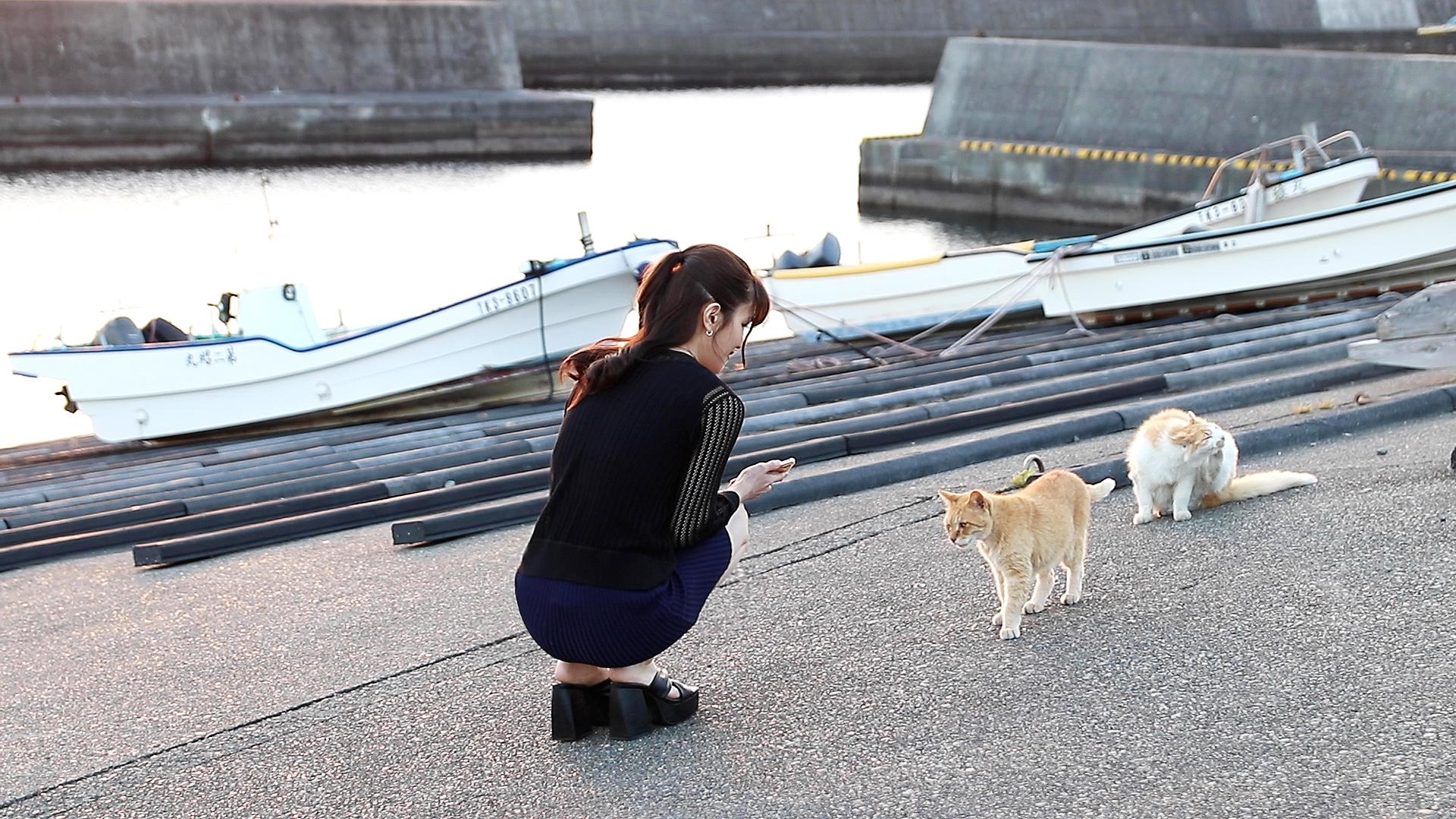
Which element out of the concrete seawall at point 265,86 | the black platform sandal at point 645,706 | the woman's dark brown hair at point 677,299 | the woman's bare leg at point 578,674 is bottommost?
the black platform sandal at point 645,706

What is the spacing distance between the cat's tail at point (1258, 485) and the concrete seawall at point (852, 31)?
43.1m

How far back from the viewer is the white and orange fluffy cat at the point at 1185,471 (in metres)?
5.44

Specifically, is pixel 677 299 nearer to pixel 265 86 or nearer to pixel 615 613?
pixel 615 613

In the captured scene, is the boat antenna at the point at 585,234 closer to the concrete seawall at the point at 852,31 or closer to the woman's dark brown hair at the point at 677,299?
the woman's dark brown hair at the point at 677,299

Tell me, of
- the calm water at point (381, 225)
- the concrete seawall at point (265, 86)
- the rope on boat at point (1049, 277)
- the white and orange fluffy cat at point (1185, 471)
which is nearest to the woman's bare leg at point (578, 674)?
the white and orange fluffy cat at point (1185, 471)

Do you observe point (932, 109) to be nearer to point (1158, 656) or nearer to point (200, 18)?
point (200, 18)

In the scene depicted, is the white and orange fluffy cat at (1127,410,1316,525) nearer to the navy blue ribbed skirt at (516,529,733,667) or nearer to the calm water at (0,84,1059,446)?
the navy blue ribbed skirt at (516,529,733,667)

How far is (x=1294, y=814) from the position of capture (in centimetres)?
329

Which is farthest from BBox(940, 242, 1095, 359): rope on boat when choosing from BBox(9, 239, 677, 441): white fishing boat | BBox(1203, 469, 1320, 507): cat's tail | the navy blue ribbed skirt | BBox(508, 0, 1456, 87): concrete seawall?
BBox(508, 0, 1456, 87): concrete seawall

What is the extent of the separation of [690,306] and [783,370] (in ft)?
30.4

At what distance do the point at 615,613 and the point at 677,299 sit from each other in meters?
0.80

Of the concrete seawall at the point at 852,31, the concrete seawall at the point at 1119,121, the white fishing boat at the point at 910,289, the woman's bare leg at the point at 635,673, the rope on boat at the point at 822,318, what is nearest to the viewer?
the woman's bare leg at the point at 635,673

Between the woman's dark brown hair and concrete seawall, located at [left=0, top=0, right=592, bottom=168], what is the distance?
A: 3256 centimetres

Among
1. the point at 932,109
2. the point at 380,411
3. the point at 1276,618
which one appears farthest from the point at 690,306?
the point at 932,109
